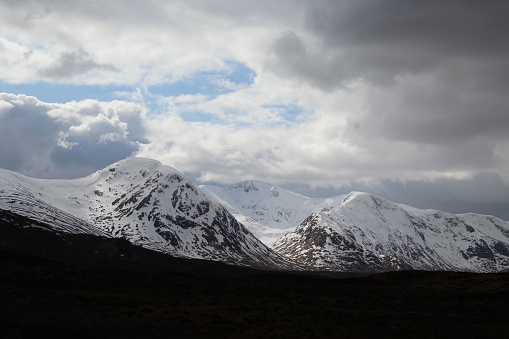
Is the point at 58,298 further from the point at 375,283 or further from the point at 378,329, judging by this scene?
the point at 375,283

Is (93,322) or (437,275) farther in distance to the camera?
(437,275)

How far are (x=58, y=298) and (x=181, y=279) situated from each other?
3293 cm

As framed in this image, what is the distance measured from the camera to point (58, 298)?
6259 centimetres

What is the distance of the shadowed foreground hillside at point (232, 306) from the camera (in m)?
53.2

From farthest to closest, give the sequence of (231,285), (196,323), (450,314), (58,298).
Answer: (231,285) < (450,314) < (58,298) < (196,323)

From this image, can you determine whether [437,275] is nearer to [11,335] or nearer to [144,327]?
[144,327]

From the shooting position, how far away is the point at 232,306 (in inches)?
2689

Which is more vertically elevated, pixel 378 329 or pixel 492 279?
pixel 492 279

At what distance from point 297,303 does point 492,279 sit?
47.2 meters

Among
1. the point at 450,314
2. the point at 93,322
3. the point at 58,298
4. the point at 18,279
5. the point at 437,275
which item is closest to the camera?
the point at 93,322

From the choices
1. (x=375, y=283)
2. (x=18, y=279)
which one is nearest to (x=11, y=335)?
(x=18, y=279)

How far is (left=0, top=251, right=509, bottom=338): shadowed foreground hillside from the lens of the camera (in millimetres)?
53156

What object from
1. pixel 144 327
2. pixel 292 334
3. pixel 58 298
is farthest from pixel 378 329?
pixel 58 298

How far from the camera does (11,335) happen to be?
41.6 m
